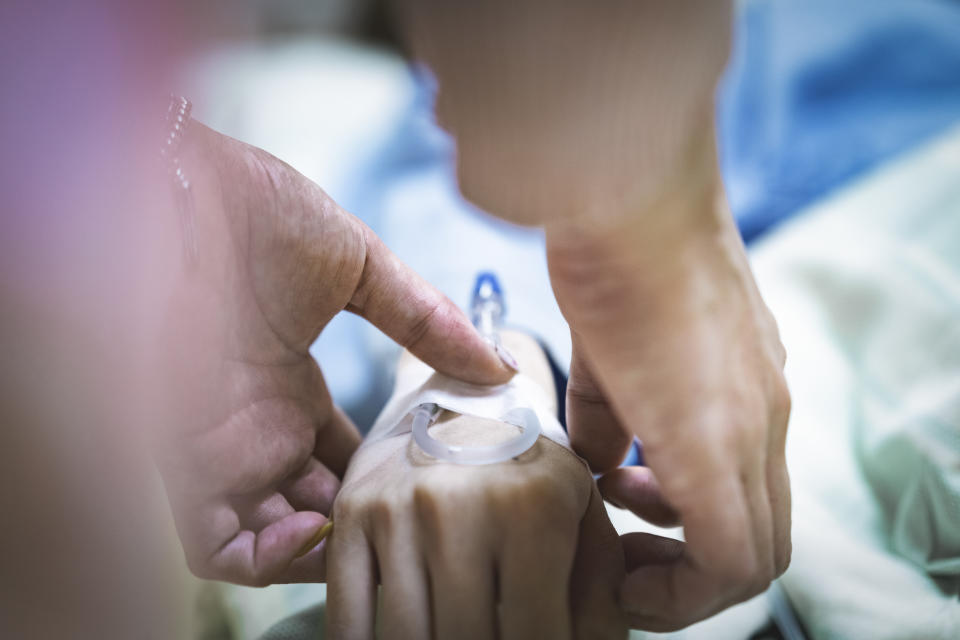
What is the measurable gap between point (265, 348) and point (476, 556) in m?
0.33

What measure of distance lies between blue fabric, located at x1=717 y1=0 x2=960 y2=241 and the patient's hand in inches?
40.9

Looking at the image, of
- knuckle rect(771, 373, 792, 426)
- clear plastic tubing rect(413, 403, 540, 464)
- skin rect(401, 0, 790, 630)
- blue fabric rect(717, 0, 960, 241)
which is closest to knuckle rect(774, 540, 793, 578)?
skin rect(401, 0, 790, 630)

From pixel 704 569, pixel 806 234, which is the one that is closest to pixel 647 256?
pixel 704 569

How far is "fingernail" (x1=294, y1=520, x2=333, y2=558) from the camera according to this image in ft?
1.90

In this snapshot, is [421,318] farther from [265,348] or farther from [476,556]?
[476,556]

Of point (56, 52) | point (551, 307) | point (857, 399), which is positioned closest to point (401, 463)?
point (56, 52)

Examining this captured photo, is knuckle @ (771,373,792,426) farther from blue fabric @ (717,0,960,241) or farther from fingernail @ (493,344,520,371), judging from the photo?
blue fabric @ (717,0,960,241)

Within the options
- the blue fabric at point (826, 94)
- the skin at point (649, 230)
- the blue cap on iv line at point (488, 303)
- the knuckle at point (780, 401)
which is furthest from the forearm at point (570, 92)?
the blue fabric at point (826, 94)

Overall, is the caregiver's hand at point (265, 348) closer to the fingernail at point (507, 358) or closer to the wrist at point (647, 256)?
the fingernail at point (507, 358)

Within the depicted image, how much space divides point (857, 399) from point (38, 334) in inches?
36.1

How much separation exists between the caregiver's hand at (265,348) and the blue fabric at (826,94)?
942 millimetres

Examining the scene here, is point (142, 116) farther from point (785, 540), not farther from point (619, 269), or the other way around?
point (785, 540)

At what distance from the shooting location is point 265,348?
692mm

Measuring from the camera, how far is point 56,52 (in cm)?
41
